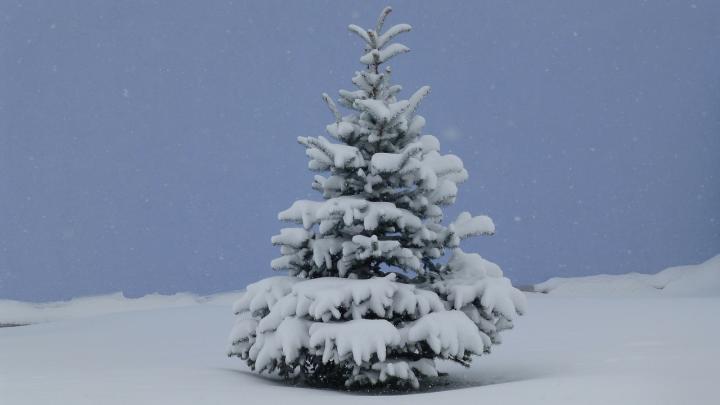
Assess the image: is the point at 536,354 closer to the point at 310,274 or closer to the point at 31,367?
the point at 310,274

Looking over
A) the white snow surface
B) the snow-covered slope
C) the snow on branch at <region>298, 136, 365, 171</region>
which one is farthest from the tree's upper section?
the snow-covered slope

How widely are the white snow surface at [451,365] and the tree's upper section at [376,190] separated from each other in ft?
4.16

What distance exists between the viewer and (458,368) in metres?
10.1

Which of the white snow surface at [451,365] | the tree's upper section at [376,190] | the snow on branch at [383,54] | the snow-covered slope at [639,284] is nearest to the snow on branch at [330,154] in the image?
the tree's upper section at [376,190]

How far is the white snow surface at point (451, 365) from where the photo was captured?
639cm

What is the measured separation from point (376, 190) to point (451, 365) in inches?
122

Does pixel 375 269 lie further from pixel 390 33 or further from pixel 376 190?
pixel 390 33

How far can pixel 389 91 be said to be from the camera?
882cm

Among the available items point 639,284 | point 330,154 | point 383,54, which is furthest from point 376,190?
point 639,284

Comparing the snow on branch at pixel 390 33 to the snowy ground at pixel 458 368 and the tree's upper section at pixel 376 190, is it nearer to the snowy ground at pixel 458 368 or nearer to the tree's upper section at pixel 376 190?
the tree's upper section at pixel 376 190

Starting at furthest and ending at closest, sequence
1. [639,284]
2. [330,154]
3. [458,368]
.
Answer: [639,284]
[458,368]
[330,154]

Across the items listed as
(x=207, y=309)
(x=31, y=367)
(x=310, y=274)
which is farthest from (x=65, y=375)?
(x=207, y=309)

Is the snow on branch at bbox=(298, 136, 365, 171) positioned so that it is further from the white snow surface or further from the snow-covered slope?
the snow-covered slope

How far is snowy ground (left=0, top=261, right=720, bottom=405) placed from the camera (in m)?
6.40
